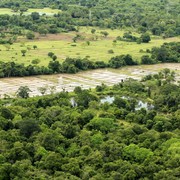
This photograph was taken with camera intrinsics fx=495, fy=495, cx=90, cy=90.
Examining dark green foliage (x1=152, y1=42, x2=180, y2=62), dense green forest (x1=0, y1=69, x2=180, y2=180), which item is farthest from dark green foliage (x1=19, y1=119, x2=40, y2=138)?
dark green foliage (x1=152, y1=42, x2=180, y2=62)

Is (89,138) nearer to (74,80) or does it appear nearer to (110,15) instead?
(74,80)

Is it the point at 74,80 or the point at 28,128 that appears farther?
the point at 74,80

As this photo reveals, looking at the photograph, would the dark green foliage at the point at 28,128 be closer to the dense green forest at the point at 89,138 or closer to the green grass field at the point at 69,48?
the dense green forest at the point at 89,138

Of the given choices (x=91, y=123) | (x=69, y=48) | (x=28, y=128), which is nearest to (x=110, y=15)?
(x=69, y=48)

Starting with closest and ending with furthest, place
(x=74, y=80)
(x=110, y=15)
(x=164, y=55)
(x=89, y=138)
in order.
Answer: (x=89, y=138) < (x=74, y=80) < (x=164, y=55) < (x=110, y=15)

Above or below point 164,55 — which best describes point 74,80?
below

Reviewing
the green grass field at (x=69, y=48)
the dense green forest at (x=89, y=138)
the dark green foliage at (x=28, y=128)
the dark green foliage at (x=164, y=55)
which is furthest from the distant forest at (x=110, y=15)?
the dark green foliage at (x=28, y=128)
